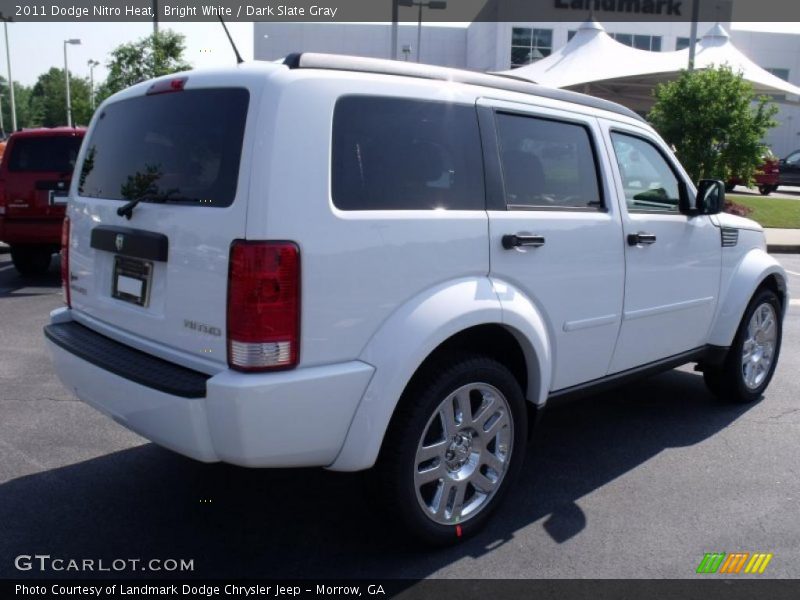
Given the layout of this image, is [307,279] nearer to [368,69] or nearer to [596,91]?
[368,69]

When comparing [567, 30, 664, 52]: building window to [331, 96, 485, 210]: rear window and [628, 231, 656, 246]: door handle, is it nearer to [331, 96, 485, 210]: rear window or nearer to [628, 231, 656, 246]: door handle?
[628, 231, 656, 246]: door handle

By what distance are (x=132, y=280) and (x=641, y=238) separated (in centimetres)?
250

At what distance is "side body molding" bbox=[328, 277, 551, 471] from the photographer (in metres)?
2.82

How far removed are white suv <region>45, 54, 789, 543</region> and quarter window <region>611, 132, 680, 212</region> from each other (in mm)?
54

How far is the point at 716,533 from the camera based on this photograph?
345 centimetres

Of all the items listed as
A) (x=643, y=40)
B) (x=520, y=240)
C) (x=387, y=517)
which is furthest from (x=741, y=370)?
(x=643, y=40)

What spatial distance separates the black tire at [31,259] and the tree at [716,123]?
13486mm

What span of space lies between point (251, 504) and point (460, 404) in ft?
3.84

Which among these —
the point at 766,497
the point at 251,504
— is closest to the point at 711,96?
the point at 766,497

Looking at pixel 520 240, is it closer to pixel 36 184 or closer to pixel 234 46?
pixel 234 46

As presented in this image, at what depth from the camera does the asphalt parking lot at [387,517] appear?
316 centimetres

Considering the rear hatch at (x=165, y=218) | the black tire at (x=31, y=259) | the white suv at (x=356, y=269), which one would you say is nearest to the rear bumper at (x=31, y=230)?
the black tire at (x=31, y=259)

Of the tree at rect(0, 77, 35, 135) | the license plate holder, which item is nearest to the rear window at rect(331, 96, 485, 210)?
the license plate holder

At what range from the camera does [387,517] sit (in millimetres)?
3084
